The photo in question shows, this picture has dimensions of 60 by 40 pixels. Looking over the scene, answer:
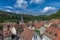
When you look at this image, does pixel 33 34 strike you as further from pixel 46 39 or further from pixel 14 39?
pixel 14 39

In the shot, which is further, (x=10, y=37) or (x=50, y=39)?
(x=10, y=37)

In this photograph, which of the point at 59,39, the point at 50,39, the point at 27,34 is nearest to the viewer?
the point at 59,39

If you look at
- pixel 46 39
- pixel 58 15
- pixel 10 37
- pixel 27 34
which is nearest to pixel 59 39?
pixel 46 39

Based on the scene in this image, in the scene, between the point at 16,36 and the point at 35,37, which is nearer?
the point at 35,37

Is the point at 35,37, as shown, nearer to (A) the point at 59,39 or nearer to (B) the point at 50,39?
(B) the point at 50,39

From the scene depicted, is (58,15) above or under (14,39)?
above

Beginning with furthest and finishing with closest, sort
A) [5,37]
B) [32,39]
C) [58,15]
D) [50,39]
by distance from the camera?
[58,15]
[5,37]
[32,39]
[50,39]

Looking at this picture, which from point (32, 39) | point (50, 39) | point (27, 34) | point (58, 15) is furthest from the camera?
point (58, 15)

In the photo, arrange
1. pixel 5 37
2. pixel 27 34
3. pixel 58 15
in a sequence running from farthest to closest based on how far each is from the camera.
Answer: pixel 58 15, pixel 5 37, pixel 27 34

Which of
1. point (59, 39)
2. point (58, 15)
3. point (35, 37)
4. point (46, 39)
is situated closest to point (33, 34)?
point (35, 37)
